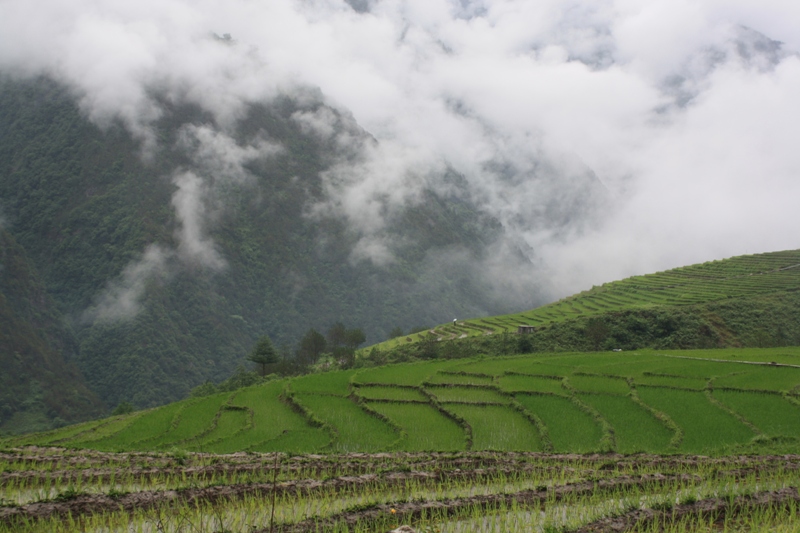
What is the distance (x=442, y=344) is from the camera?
143 feet

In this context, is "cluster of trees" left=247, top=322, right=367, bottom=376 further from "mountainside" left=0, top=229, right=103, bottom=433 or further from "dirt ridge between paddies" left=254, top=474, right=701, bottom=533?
"dirt ridge between paddies" left=254, top=474, right=701, bottom=533

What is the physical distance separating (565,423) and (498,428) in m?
2.42

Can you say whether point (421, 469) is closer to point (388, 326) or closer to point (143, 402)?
point (143, 402)

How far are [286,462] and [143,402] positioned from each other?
82539mm

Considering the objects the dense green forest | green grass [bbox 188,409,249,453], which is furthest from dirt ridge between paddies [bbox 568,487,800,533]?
the dense green forest

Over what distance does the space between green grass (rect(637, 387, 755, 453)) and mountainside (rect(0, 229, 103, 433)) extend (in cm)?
7465

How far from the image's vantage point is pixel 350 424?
1792 cm

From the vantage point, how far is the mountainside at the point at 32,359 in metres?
70.8

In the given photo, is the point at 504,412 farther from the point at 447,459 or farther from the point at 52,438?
the point at 52,438

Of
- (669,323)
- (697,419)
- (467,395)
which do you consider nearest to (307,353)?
(669,323)

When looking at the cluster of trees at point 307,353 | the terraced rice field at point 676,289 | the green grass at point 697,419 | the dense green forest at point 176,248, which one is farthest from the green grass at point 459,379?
the dense green forest at point 176,248

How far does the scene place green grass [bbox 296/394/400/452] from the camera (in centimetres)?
1534

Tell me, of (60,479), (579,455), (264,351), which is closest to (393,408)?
(579,455)

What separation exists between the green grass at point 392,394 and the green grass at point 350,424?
3.70 feet
